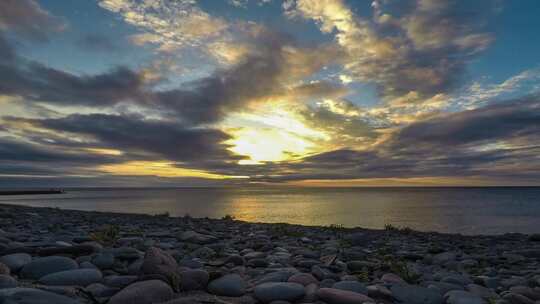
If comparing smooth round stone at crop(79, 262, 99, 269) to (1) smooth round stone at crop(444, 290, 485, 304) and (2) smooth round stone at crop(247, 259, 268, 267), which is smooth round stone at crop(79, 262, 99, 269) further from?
(1) smooth round stone at crop(444, 290, 485, 304)

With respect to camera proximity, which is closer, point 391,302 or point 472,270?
point 391,302

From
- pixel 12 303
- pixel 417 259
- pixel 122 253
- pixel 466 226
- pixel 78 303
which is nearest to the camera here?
pixel 12 303

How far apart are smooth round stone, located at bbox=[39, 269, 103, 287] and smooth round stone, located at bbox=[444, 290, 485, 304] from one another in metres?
4.36

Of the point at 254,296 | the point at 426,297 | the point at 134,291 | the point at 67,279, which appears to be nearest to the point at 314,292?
the point at 254,296

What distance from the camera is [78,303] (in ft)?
10.3

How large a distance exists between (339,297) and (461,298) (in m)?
1.63

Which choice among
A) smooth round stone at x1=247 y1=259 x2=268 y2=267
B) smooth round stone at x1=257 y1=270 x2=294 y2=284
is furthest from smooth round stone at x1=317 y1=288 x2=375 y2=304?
smooth round stone at x1=247 y1=259 x2=268 y2=267

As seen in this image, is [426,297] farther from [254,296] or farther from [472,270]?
[472,270]

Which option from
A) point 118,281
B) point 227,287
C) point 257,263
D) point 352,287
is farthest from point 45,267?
point 352,287

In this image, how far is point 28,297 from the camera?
299cm

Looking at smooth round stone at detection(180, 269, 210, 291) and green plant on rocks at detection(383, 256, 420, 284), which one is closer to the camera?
smooth round stone at detection(180, 269, 210, 291)

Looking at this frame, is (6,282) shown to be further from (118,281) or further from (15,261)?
(15,261)

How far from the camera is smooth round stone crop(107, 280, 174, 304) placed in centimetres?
342

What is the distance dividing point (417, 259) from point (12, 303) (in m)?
8.46
